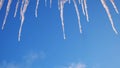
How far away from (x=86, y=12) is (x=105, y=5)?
0.68 ft

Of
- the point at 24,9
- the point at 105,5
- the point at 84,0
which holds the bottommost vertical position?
the point at 105,5

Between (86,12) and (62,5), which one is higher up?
(62,5)

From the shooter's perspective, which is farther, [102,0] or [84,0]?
[84,0]

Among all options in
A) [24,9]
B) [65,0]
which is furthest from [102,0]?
[24,9]

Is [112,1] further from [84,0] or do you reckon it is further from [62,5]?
[62,5]

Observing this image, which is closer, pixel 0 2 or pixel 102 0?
pixel 102 0

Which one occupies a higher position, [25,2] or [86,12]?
[25,2]

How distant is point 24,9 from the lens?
242cm

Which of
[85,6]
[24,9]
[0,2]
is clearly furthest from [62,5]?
[0,2]

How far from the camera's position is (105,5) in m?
2.30

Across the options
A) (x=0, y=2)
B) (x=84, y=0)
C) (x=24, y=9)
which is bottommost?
(x=84, y=0)

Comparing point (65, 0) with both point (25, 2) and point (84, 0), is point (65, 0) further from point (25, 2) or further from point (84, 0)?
point (25, 2)

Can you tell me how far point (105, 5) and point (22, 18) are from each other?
0.90 meters

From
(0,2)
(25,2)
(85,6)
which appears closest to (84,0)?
(85,6)
